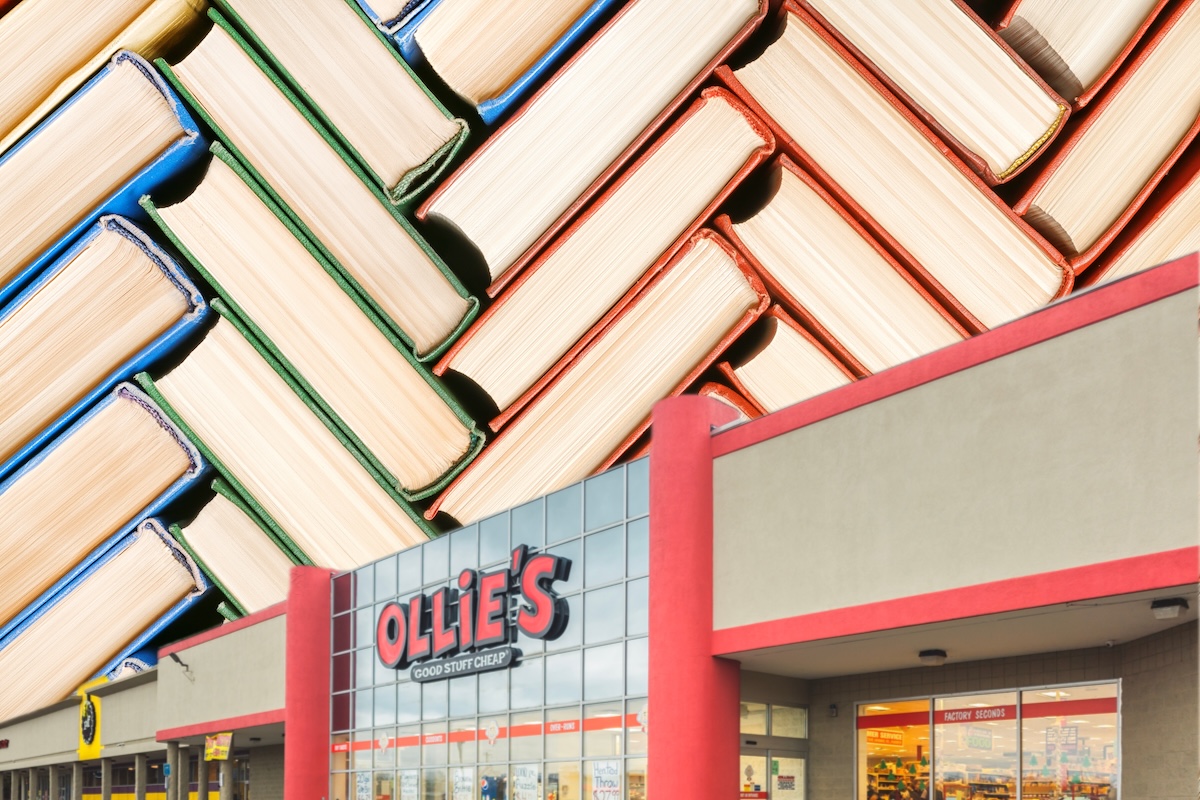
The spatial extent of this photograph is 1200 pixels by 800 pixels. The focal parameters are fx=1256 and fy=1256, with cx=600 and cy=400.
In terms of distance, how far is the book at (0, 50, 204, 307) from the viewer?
10375 millimetres

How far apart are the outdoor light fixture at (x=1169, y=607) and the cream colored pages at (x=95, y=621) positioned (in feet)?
31.7

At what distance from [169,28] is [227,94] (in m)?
0.95

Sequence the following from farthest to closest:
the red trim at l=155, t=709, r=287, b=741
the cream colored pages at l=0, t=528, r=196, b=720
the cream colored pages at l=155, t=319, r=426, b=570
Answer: the red trim at l=155, t=709, r=287, b=741, the cream colored pages at l=0, t=528, r=196, b=720, the cream colored pages at l=155, t=319, r=426, b=570

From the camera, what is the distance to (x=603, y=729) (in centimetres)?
1127

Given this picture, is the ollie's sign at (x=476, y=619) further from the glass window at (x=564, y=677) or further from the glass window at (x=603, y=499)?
the glass window at (x=603, y=499)

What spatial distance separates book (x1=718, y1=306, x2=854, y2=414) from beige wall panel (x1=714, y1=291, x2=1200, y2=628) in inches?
13.5

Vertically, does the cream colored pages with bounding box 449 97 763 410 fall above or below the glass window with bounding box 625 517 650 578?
above

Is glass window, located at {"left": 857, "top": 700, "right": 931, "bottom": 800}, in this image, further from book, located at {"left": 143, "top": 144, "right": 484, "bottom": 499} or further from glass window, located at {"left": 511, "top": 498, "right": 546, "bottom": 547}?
book, located at {"left": 143, "top": 144, "right": 484, "bottom": 499}

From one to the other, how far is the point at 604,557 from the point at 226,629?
27.8 ft

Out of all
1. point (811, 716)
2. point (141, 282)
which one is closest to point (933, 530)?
point (811, 716)

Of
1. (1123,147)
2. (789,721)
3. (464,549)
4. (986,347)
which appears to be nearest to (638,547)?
(789,721)

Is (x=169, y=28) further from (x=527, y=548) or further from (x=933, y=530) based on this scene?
(x=933, y=530)

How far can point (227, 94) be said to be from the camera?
10.2 m

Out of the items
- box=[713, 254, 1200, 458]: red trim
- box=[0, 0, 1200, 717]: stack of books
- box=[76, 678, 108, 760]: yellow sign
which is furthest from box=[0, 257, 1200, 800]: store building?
box=[76, 678, 108, 760]: yellow sign
